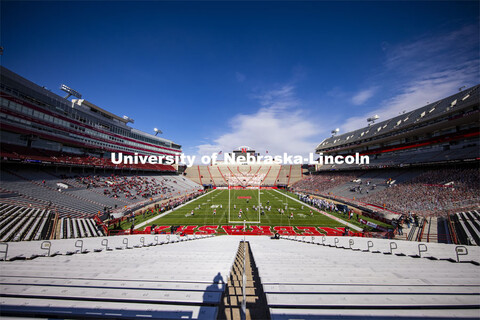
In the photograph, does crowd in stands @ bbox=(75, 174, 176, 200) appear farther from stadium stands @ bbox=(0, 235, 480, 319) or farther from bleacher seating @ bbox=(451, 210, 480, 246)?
bleacher seating @ bbox=(451, 210, 480, 246)

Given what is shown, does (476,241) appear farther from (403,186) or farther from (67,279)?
(67,279)

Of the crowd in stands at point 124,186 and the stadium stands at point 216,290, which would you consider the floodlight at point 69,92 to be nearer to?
the crowd in stands at point 124,186

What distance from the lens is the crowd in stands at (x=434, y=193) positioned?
19234 millimetres

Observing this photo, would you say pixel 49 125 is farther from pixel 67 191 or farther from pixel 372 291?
pixel 372 291

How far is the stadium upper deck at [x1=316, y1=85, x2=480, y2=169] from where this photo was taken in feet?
85.2

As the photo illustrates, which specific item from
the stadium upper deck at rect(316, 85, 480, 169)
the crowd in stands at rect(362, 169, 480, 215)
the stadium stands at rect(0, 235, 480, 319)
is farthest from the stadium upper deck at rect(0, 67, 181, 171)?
the stadium upper deck at rect(316, 85, 480, 169)

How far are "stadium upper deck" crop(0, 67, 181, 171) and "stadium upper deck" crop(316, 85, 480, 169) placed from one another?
2290 inches

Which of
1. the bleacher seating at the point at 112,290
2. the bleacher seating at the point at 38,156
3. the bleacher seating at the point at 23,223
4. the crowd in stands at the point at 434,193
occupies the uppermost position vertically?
the bleacher seating at the point at 38,156

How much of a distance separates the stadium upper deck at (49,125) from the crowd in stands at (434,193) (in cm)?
4757

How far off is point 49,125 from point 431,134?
6471 cm

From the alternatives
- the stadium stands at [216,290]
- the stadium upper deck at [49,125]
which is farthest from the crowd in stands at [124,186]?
the stadium stands at [216,290]

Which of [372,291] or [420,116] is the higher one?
[420,116]

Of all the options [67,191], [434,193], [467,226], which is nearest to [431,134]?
[434,193]

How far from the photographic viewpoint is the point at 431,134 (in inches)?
1287
